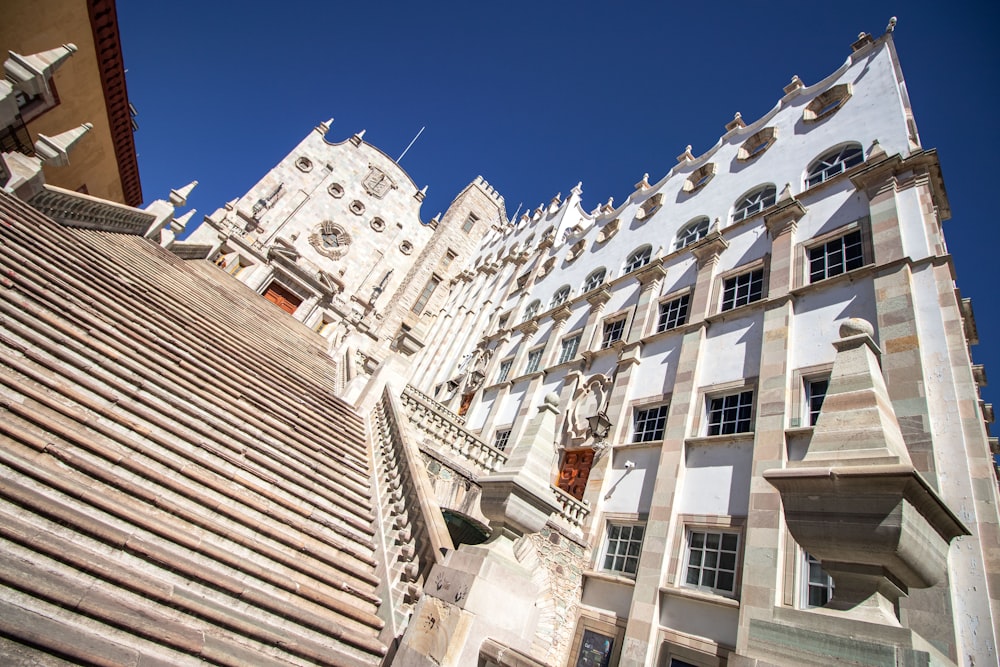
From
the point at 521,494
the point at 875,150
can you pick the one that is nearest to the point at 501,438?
the point at 521,494

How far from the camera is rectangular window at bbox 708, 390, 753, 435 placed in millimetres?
10656

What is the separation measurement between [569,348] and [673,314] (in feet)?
16.4

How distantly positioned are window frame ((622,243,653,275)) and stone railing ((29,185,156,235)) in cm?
1956

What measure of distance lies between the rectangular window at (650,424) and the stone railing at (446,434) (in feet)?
14.4

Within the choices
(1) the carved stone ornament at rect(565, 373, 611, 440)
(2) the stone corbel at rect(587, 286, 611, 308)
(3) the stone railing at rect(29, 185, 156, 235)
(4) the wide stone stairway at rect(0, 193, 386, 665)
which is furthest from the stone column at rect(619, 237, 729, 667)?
(3) the stone railing at rect(29, 185, 156, 235)

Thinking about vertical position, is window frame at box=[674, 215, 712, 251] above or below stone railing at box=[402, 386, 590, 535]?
above

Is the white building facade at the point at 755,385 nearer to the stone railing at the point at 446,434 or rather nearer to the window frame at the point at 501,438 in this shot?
the window frame at the point at 501,438

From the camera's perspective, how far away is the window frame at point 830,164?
13445mm

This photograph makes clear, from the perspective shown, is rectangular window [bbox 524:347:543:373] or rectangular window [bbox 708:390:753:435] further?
rectangular window [bbox 524:347:543:373]

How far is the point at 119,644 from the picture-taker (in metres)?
2.79

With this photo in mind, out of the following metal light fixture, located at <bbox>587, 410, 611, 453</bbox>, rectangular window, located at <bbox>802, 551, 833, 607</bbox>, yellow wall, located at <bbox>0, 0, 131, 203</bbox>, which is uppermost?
yellow wall, located at <bbox>0, 0, 131, 203</bbox>

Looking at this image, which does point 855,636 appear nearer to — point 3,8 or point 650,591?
point 650,591

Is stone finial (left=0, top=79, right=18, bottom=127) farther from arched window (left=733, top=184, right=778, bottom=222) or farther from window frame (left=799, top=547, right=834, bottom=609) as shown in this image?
arched window (left=733, top=184, right=778, bottom=222)

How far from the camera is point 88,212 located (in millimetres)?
14352
